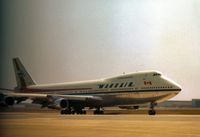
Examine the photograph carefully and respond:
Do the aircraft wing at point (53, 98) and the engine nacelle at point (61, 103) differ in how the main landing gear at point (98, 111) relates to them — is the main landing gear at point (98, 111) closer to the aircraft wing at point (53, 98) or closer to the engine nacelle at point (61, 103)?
the aircraft wing at point (53, 98)

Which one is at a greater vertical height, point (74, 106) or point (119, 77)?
point (119, 77)

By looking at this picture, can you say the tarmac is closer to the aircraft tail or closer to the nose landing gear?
the nose landing gear

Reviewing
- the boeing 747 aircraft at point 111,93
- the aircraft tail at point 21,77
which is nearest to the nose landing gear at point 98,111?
the boeing 747 aircraft at point 111,93

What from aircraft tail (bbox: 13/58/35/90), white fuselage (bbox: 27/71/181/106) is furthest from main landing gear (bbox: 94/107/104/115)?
aircraft tail (bbox: 13/58/35/90)

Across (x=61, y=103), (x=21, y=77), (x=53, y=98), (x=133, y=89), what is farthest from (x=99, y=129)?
(x=21, y=77)

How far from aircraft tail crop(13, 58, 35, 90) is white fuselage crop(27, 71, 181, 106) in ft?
30.5

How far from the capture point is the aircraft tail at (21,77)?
4009cm

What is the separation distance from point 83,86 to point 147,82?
258 inches

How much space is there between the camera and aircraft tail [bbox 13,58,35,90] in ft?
132

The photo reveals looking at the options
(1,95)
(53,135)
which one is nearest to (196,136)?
(53,135)

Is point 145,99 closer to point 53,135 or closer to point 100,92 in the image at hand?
point 100,92

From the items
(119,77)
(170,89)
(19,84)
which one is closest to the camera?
(170,89)

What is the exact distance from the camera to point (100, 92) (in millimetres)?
30922

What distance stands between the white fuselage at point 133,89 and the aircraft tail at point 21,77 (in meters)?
9.29
